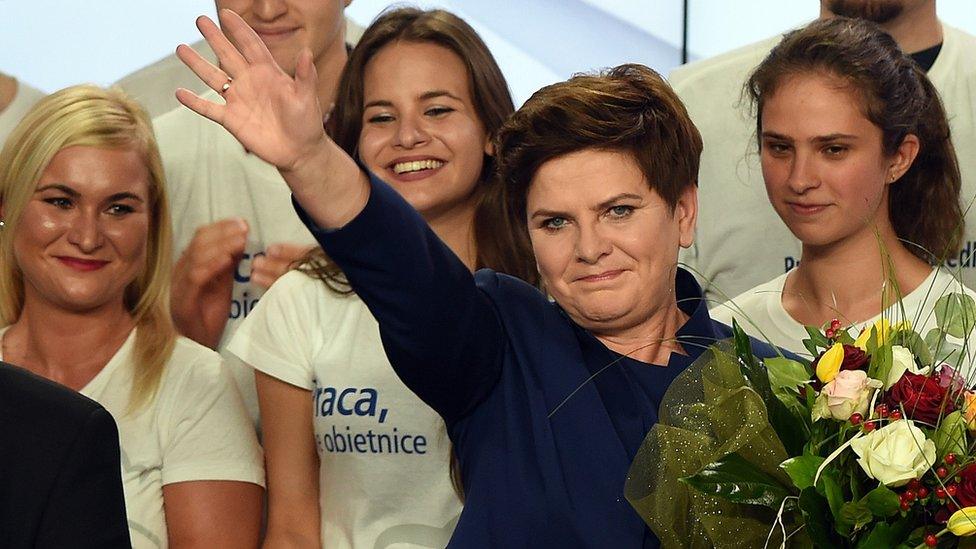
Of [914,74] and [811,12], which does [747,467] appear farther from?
[811,12]

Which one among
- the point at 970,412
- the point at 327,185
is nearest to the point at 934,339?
the point at 970,412

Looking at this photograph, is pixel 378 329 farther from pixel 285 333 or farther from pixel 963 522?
pixel 963 522

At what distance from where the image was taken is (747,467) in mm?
1466

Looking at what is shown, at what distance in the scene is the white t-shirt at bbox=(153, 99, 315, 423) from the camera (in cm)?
291

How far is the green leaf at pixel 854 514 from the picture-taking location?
1401 millimetres

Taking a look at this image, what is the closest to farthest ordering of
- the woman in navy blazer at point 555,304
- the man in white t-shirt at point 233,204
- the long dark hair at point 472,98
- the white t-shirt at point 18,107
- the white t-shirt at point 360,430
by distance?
the woman in navy blazer at point 555,304 < the white t-shirt at point 360,430 < the long dark hair at point 472,98 < the man in white t-shirt at point 233,204 < the white t-shirt at point 18,107

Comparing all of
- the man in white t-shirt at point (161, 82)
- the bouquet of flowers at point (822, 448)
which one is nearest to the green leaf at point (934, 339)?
the bouquet of flowers at point (822, 448)

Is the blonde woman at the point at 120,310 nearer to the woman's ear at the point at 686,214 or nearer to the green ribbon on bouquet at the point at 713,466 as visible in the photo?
the woman's ear at the point at 686,214

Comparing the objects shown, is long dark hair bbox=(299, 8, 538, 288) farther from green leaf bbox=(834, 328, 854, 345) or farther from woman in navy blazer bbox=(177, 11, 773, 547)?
green leaf bbox=(834, 328, 854, 345)

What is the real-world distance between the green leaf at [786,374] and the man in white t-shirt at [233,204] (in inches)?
56.6

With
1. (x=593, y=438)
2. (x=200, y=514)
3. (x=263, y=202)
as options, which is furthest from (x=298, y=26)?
(x=593, y=438)

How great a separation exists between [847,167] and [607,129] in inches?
32.1

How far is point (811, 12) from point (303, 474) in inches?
65.2

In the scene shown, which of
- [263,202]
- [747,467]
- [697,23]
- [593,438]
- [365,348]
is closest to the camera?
[747,467]
